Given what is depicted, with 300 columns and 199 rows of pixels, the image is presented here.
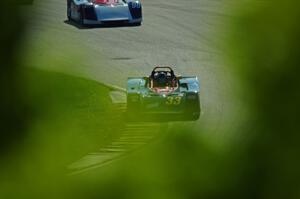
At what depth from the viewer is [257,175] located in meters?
1.45

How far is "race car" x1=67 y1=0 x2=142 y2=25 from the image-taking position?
2452 cm

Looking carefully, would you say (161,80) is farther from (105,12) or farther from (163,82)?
(105,12)

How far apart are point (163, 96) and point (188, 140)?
1564 centimetres

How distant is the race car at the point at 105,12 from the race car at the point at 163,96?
7.37 metres

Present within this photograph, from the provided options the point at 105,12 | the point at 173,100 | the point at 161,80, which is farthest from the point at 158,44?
the point at 173,100

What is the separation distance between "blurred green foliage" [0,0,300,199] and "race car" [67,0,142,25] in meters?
22.9

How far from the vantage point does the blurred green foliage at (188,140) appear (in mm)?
1369

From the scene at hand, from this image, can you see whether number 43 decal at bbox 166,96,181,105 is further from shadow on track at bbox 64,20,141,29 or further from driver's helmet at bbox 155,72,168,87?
shadow on track at bbox 64,20,141,29

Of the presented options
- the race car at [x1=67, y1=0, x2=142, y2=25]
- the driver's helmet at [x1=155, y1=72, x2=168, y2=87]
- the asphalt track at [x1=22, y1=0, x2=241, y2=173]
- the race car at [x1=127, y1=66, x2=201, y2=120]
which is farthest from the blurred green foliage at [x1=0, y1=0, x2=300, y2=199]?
the race car at [x1=67, y1=0, x2=142, y2=25]

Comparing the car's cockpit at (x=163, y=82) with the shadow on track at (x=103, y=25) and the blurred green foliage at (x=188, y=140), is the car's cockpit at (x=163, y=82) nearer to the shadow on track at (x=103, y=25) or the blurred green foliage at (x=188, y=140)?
the shadow on track at (x=103, y=25)

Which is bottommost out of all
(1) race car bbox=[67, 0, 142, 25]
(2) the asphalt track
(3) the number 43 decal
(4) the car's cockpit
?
(3) the number 43 decal

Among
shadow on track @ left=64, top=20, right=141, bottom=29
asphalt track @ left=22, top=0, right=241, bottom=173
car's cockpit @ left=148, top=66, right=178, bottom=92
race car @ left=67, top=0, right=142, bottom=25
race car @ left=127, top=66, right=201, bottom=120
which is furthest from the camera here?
shadow on track @ left=64, top=20, right=141, bottom=29

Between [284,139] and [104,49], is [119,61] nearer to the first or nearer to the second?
[104,49]

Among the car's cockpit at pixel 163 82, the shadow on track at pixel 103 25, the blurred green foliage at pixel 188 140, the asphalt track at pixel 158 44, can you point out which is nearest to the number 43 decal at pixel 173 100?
the car's cockpit at pixel 163 82
